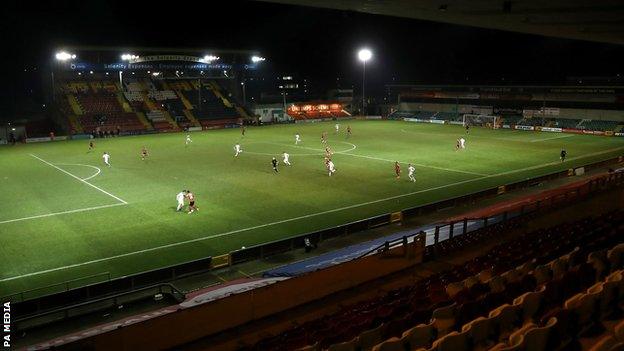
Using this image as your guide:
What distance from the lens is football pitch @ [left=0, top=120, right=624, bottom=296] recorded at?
20891 mm

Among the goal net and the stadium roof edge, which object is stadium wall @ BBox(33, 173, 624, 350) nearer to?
the goal net

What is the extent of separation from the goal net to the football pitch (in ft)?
57.1

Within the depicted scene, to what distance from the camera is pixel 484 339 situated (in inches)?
304

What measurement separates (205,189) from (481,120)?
59787 mm

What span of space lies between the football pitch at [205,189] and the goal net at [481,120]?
57.1 ft

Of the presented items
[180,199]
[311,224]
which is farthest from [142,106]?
[311,224]

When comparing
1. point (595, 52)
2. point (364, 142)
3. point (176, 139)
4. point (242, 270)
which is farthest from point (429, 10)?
point (595, 52)

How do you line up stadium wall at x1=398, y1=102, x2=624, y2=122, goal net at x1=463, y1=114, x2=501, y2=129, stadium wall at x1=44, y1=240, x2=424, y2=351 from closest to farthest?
stadium wall at x1=44, y1=240, x2=424, y2=351 < stadium wall at x1=398, y1=102, x2=624, y2=122 < goal net at x1=463, y1=114, x2=501, y2=129

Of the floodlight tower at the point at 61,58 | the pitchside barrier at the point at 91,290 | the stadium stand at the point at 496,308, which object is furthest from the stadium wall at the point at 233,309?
the floodlight tower at the point at 61,58

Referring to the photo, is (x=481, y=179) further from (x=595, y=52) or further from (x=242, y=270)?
(x=595, y=52)

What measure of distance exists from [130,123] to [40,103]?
63.0 ft

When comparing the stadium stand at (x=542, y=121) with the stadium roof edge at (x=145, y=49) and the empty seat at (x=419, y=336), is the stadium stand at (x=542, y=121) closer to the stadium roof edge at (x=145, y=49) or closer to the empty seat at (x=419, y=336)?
the stadium roof edge at (x=145, y=49)

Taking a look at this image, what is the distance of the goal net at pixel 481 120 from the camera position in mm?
76375

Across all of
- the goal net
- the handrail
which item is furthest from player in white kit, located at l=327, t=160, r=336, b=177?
the goal net
